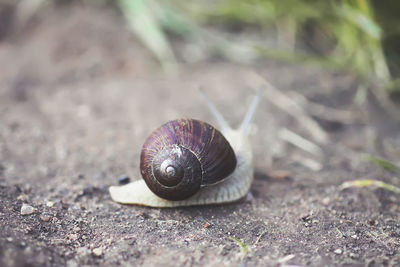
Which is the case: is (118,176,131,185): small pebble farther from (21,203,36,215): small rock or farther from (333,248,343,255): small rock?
(333,248,343,255): small rock

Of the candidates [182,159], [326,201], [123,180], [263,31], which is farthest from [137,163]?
[263,31]

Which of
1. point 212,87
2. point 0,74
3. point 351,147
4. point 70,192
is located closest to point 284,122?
point 351,147

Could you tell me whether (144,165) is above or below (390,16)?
below

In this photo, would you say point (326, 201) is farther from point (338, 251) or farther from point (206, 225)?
point (206, 225)

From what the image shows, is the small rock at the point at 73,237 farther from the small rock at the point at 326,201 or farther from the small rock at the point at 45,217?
the small rock at the point at 326,201

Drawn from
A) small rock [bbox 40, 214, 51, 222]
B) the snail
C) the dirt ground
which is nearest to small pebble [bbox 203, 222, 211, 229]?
the dirt ground

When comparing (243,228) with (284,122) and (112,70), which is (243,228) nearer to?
(284,122)

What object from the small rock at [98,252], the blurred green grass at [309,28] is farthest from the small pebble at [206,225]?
the blurred green grass at [309,28]

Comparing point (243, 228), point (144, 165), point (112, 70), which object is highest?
point (112, 70)
